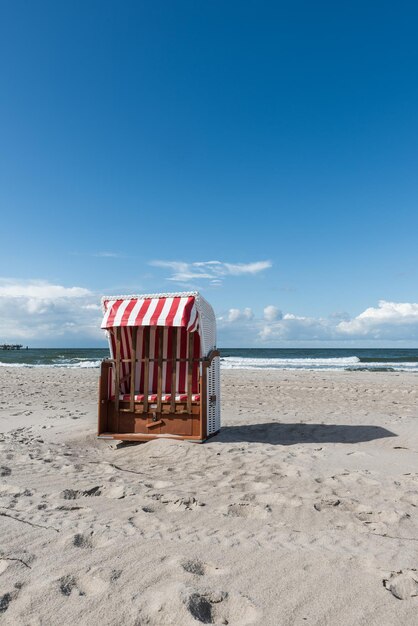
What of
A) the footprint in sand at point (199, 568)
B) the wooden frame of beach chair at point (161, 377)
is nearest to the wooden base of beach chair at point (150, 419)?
the wooden frame of beach chair at point (161, 377)

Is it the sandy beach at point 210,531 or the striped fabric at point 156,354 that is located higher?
the striped fabric at point 156,354

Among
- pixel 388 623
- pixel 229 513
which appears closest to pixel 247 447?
pixel 229 513

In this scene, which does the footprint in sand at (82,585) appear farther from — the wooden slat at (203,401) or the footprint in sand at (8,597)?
→ the wooden slat at (203,401)

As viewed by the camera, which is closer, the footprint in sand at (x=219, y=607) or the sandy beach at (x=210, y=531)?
the footprint in sand at (x=219, y=607)

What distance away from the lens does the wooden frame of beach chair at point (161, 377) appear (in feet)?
24.5

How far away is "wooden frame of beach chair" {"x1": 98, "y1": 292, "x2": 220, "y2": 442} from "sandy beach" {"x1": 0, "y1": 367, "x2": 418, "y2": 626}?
440mm

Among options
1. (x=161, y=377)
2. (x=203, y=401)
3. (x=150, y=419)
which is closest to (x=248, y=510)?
(x=203, y=401)

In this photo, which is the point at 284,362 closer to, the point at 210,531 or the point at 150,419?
the point at 150,419

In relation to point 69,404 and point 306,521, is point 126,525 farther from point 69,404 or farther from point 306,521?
point 69,404

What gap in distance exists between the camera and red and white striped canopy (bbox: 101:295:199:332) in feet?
24.0

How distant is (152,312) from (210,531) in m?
4.32

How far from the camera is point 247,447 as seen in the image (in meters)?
7.26

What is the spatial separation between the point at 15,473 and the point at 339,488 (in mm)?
3958

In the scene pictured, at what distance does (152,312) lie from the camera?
7.54 meters
